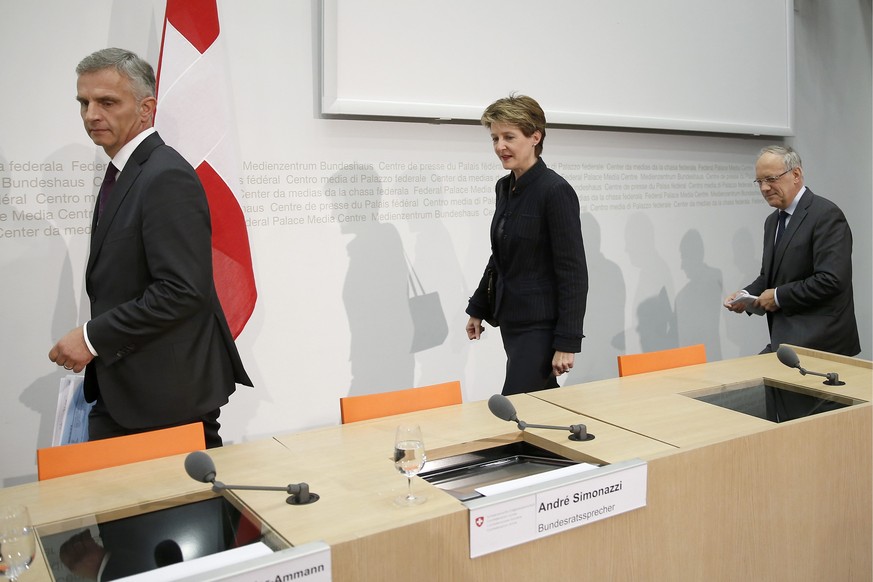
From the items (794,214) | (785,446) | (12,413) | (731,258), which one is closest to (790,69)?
(731,258)

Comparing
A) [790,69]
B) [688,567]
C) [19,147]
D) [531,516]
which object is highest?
[790,69]

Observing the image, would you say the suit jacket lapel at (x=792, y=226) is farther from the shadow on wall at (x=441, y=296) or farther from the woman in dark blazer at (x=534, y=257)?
the shadow on wall at (x=441, y=296)

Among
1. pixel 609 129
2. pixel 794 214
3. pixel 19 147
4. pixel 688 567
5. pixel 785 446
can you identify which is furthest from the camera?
pixel 609 129

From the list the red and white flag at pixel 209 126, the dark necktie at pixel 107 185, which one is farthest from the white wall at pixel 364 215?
the dark necktie at pixel 107 185

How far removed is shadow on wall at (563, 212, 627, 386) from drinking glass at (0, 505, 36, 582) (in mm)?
3735

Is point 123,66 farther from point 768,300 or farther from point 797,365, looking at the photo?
point 768,300

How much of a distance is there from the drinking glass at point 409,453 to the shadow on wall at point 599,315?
10.6 ft

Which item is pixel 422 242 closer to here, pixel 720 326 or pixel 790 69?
pixel 720 326

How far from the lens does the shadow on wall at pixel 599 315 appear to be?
4.73 metres

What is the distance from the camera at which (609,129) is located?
467 cm

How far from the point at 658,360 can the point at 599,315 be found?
2.02m

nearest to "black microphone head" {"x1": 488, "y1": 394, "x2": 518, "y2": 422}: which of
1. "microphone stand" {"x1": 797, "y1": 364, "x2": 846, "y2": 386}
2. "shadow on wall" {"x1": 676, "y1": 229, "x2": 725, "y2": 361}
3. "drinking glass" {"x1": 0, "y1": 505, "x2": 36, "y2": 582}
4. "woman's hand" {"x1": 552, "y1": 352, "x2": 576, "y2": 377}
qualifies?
"woman's hand" {"x1": 552, "y1": 352, "x2": 576, "y2": 377}

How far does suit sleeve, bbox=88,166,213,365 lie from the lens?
6.86 feet

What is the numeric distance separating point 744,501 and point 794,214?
→ 6.64 feet
